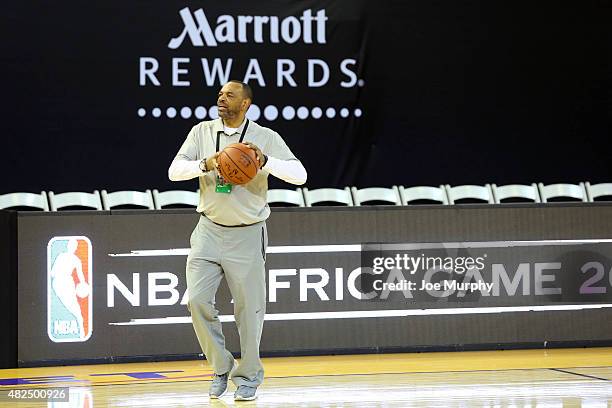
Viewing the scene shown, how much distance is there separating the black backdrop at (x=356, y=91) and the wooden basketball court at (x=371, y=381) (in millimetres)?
5753

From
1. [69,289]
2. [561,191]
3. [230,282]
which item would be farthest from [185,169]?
[561,191]

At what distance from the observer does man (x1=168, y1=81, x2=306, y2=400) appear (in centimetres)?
620

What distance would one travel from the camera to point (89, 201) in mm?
12047

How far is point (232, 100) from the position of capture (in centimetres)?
619

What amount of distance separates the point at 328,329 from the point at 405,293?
2.36 ft

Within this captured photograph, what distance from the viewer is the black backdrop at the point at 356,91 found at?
1364 centimetres

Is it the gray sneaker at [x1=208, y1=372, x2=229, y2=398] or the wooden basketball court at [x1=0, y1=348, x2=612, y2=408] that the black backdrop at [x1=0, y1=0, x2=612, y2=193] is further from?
the gray sneaker at [x1=208, y1=372, x2=229, y2=398]

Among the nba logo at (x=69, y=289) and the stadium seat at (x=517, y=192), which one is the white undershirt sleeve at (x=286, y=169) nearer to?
the nba logo at (x=69, y=289)

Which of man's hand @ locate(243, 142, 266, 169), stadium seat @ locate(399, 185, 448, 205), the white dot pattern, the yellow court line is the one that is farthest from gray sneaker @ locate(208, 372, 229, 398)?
the white dot pattern

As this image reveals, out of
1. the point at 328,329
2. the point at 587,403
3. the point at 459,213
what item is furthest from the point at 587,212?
the point at 587,403

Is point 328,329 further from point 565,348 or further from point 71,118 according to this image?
point 71,118

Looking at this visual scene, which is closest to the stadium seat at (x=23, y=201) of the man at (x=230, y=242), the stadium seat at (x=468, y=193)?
the stadium seat at (x=468, y=193)

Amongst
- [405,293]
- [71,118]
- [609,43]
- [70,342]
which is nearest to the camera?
[70,342]

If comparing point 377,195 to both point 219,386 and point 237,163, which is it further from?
point 237,163
